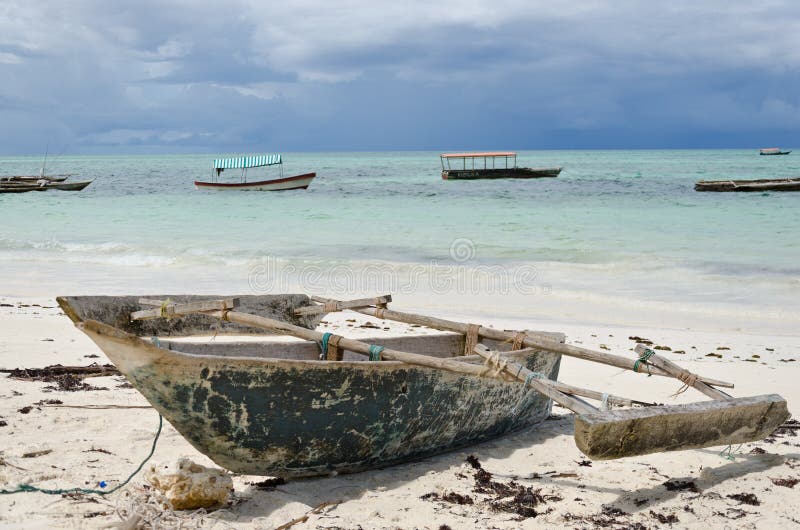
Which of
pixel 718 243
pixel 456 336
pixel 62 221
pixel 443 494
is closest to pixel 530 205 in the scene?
pixel 718 243

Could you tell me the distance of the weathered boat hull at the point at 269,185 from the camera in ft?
111

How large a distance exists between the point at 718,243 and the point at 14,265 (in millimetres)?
13986

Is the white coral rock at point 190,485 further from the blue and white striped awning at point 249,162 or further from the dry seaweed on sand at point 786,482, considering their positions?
the blue and white striped awning at point 249,162

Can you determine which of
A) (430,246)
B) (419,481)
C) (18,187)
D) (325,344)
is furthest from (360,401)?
(18,187)

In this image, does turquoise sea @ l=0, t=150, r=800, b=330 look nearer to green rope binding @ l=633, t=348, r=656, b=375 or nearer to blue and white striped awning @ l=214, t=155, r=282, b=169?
blue and white striped awning @ l=214, t=155, r=282, b=169

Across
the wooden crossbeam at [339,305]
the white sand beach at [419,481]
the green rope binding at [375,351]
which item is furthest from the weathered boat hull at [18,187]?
the green rope binding at [375,351]

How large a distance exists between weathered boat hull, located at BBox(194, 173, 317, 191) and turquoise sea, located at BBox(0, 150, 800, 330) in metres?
4.44

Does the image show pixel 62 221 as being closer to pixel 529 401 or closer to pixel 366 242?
pixel 366 242

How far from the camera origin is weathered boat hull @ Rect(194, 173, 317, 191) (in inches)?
1337

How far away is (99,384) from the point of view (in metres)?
5.62

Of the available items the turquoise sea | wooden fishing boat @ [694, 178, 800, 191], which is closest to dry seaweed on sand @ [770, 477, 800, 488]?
the turquoise sea

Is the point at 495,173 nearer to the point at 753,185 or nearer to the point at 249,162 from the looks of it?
the point at 753,185

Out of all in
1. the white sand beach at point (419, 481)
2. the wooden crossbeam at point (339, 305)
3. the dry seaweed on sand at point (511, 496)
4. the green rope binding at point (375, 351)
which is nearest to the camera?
the white sand beach at point (419, 481)

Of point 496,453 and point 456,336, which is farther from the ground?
point 456,336
